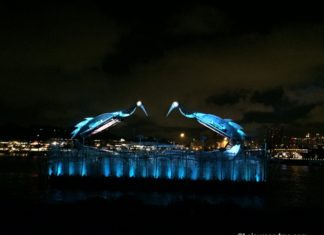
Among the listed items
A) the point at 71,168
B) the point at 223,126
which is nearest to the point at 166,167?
the point at 223,126

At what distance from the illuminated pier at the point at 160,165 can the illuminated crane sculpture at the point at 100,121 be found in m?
2.17

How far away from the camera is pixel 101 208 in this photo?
2300 centimetres

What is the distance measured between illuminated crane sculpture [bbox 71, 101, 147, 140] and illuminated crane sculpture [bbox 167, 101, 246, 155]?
4.45 meters

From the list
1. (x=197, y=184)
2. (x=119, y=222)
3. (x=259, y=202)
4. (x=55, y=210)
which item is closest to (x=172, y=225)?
(x=119, y=222)

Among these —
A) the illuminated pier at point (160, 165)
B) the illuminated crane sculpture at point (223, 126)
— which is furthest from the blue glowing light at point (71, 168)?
the illuminated crane sculpture at point (223, 126)

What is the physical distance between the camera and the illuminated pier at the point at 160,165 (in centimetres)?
4434

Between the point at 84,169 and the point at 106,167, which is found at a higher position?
the point at 106,167

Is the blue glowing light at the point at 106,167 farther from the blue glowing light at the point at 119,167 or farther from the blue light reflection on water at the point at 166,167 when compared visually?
the blue glowing light at the point at 119,167

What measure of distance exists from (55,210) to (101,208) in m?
2.32

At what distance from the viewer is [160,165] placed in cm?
4534

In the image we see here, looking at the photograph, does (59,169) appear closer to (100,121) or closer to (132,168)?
(100,121)

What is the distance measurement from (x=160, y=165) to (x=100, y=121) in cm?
812

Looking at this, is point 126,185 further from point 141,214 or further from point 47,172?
point 141,214

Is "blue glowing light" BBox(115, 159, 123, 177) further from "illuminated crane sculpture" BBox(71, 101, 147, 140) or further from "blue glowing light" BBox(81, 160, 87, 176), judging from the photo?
"illuminated crane sculpture" BBox(71, 101, 147, 140)
